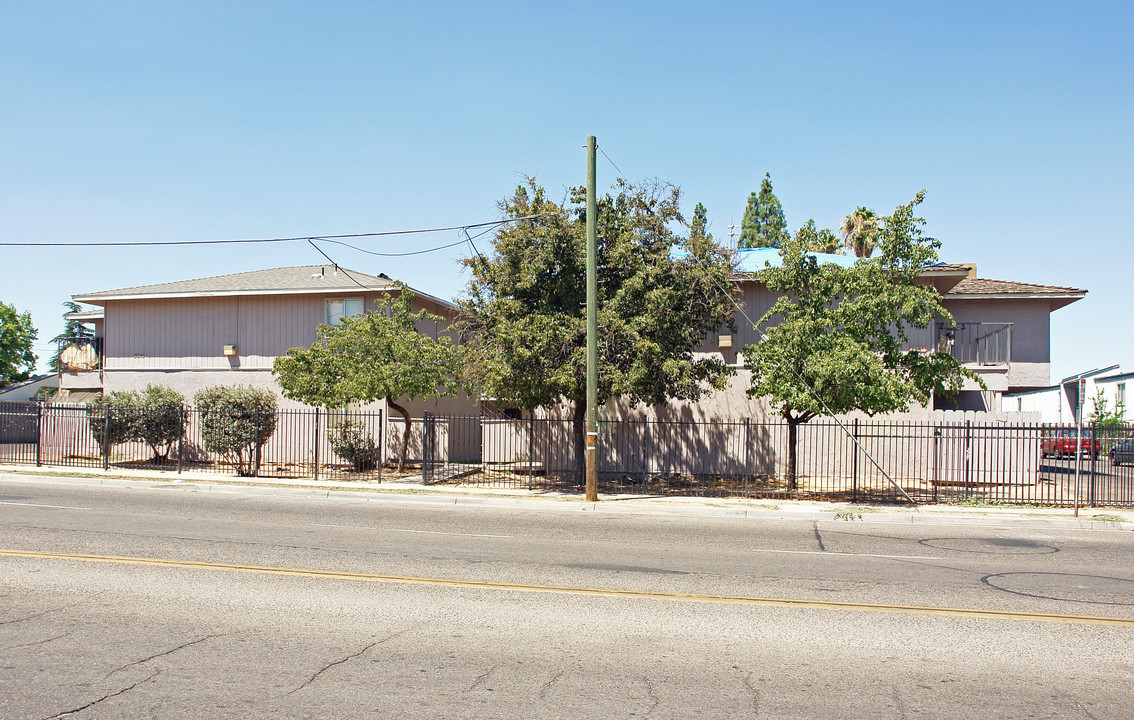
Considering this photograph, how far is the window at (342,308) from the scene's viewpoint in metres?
25.8

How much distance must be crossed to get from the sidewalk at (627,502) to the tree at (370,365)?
7.33 feet

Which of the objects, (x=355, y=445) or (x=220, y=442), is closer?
(x=220, y=442)

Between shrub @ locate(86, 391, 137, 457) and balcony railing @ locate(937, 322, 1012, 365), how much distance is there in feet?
78.3

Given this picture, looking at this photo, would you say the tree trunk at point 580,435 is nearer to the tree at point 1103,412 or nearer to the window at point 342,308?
the window at point 342,308

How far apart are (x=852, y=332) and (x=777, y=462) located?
618cm

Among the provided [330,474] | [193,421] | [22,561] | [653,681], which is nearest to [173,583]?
[22,561]

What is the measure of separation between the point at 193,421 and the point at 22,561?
714 inches

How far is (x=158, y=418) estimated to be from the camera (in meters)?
24.0

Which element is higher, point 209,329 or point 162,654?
point 209,329

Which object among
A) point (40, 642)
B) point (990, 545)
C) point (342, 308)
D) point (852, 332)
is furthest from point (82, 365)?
point (990, 545)

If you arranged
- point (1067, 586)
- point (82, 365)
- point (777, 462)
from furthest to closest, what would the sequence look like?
point (82, 365)
point (777, 462)
point (1067, 586)

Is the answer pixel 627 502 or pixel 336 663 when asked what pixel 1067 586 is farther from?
pixel 627 502

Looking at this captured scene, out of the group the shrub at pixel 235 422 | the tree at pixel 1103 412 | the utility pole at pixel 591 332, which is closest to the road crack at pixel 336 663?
the utility pole at pixel 591 332

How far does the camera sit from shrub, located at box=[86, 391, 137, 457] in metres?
23.5
